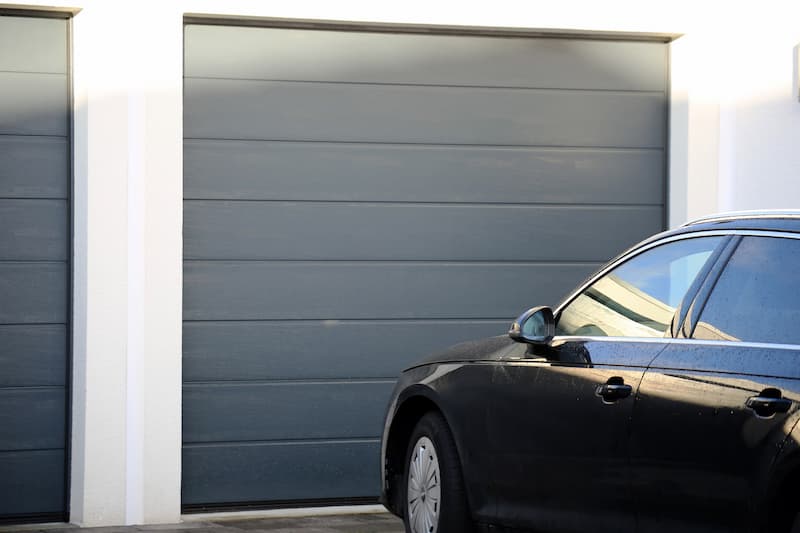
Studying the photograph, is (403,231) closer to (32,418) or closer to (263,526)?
(263,526)

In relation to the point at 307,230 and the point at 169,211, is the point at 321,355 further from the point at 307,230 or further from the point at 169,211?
the point at 169,211

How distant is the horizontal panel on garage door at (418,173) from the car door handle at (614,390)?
3.89 metres

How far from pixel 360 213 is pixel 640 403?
4.13 m

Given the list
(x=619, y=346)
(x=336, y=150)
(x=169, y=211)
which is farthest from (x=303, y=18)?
(x=619, y=346)

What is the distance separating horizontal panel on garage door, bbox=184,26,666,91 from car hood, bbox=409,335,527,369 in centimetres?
285

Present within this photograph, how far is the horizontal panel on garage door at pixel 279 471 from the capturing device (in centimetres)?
812

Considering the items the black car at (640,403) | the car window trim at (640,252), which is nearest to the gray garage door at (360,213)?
the black car at (640,403)

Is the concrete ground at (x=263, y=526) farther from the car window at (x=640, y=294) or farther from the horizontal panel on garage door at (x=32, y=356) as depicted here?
the car window at (x=640, y=294)

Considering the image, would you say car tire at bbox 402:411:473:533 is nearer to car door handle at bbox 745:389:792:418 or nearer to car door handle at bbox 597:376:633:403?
car door handle at bbox 597:376:633:403

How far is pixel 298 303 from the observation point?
8258mm

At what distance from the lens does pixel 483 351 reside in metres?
5.66

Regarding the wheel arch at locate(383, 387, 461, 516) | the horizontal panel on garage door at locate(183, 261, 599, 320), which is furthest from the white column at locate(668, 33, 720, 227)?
the wheel arch at locate(383, 387, 461, 516)

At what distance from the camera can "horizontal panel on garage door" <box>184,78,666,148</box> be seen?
8.20m

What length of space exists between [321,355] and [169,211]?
1.31 m
